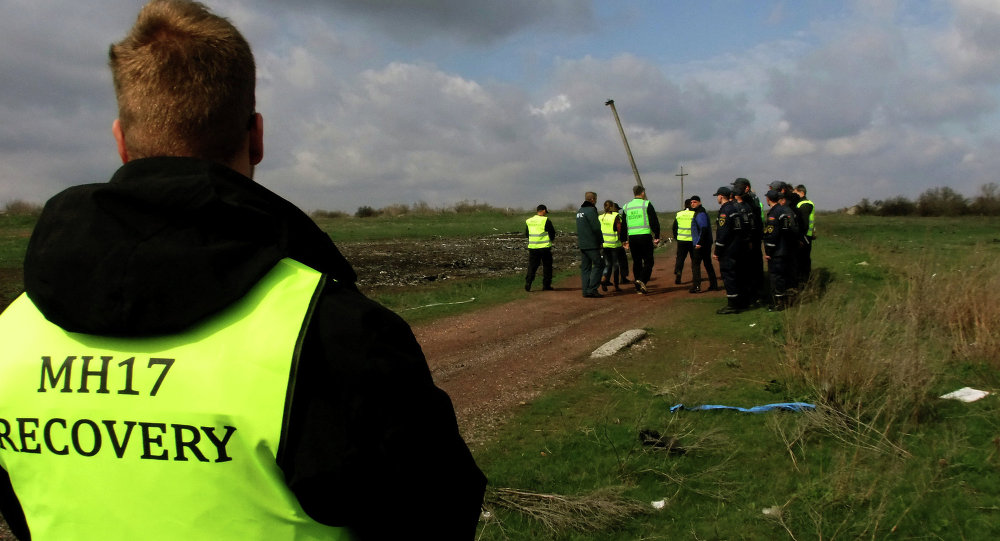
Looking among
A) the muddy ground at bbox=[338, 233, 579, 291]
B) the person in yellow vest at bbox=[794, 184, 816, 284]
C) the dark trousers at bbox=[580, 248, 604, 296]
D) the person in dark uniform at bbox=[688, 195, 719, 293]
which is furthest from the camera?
the muddy ground at bbox=[338, 233, 579, 291]

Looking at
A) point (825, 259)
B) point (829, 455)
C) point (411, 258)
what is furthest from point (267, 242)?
point (411, 258)

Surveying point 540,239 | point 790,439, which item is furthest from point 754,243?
point 790,439

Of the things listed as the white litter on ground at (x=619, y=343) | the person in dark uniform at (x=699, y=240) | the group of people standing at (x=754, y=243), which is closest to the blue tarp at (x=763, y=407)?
the white litter on ground at (x=619, y=343)

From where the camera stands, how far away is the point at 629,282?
1775cm

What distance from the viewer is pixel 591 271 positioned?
15.4 m

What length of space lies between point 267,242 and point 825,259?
1872 centimetres

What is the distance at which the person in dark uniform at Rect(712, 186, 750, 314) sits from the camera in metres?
12.5

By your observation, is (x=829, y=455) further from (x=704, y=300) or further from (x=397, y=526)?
(x=704, y=300)

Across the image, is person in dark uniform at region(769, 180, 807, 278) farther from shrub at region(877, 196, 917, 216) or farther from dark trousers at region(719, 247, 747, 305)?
shrub at region(877, 196, 917, 216)

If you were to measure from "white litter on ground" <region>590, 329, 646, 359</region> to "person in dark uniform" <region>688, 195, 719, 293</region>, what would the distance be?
5007 mm

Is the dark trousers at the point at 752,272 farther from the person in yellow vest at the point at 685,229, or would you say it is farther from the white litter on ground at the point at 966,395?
the white litter on ground at the point at 966,395

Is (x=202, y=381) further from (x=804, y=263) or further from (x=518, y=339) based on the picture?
(x=804, y=263)

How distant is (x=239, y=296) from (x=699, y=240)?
47.4 ft

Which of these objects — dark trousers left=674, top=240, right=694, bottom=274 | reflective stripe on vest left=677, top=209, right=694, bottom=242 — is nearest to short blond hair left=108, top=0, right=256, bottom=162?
reflective stripe on vest left=677, top=209, right=694, bottom=242
